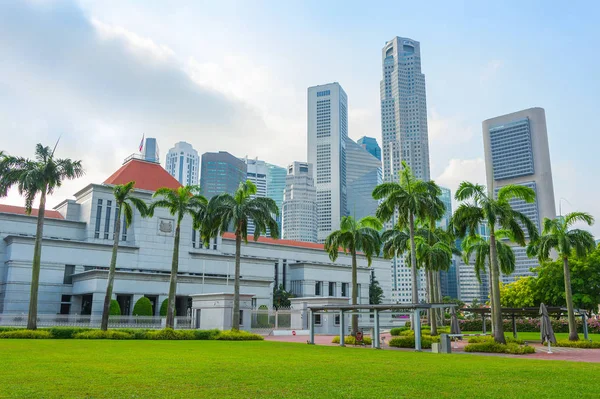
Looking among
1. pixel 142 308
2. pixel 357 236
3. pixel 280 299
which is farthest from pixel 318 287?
pixel 357 236

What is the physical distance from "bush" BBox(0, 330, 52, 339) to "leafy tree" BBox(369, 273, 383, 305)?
55817 millimetres

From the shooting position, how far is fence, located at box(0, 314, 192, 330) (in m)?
41.7

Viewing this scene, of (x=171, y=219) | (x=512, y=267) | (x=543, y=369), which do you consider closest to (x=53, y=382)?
(x=543, y=369)

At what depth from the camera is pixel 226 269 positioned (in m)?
65.8

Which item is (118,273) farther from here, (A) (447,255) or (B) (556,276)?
(B) (556,276)

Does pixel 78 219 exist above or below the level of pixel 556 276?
above

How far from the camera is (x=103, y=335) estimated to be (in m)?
33.2

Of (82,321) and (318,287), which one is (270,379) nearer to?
(82,321)

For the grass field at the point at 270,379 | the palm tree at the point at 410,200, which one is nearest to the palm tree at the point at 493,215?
the palm tree at the point at 410,200

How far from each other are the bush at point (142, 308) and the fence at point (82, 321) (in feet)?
12.7

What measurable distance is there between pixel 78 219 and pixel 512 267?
1947 inches

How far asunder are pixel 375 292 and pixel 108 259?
1729 inches

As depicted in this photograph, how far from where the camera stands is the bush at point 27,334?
3117cm

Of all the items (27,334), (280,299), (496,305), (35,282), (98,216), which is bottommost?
(27,334)
